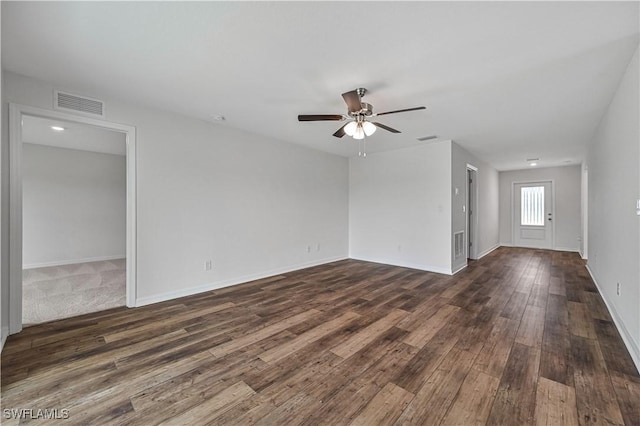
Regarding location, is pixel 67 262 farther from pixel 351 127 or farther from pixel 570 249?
pixel 570 249

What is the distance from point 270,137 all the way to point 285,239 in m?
1.85

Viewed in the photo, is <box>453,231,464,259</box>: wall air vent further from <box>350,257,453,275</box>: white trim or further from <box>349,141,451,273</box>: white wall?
<box>350,257,453,275</box>: white trim

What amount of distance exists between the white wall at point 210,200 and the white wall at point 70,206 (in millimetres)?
4032

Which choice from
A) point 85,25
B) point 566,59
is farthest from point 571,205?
point 85,25

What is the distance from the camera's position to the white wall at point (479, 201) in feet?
16.0

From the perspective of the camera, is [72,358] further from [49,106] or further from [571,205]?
[571,205]

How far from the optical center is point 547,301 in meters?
3.37

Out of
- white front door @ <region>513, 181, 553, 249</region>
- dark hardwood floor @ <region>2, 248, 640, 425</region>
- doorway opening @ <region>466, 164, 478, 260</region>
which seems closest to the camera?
dark hardwood floor @ <region>2, 248, 640, 425</region>

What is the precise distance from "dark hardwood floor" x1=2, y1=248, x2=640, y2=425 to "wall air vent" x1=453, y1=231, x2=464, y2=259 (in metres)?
1.38

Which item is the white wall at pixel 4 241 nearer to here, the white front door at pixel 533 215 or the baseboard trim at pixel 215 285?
the baseboard trim at pixel 215 285

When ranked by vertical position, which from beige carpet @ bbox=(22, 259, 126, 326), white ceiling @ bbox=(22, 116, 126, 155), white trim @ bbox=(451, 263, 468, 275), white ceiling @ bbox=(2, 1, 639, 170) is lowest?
beige carpet @ bbox=(22, 259, 126, 326)

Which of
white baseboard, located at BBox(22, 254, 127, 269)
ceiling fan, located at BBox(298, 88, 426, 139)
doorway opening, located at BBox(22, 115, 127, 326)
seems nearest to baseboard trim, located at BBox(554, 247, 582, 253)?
ceiling fan, located at BBox(298, 88, 426, 139)

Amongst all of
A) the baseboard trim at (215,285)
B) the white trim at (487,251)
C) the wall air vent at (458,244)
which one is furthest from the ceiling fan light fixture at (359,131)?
the white trim at (487,251)

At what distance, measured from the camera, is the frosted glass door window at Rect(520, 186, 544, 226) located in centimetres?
770
